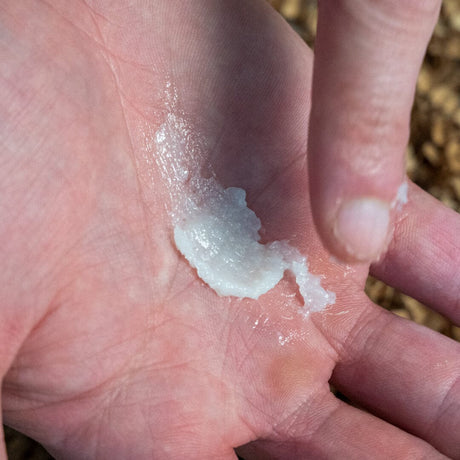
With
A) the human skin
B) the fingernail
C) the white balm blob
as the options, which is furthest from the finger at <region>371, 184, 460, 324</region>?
the fingernail

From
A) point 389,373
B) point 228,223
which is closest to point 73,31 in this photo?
point 228,223

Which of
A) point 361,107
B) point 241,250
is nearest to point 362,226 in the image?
point 361,107

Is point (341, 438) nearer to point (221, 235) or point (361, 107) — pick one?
point (221, 235)

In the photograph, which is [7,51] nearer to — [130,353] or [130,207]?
[130,207]

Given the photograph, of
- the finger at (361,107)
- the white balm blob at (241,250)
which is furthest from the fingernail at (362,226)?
the white balm blob at (241,250)

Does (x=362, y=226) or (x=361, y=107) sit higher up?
(x=361, y=107)

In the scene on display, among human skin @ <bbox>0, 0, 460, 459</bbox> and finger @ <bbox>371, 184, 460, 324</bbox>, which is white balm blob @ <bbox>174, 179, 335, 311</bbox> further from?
finger @ <bbox>371, 184, 460, 324</bbox>
